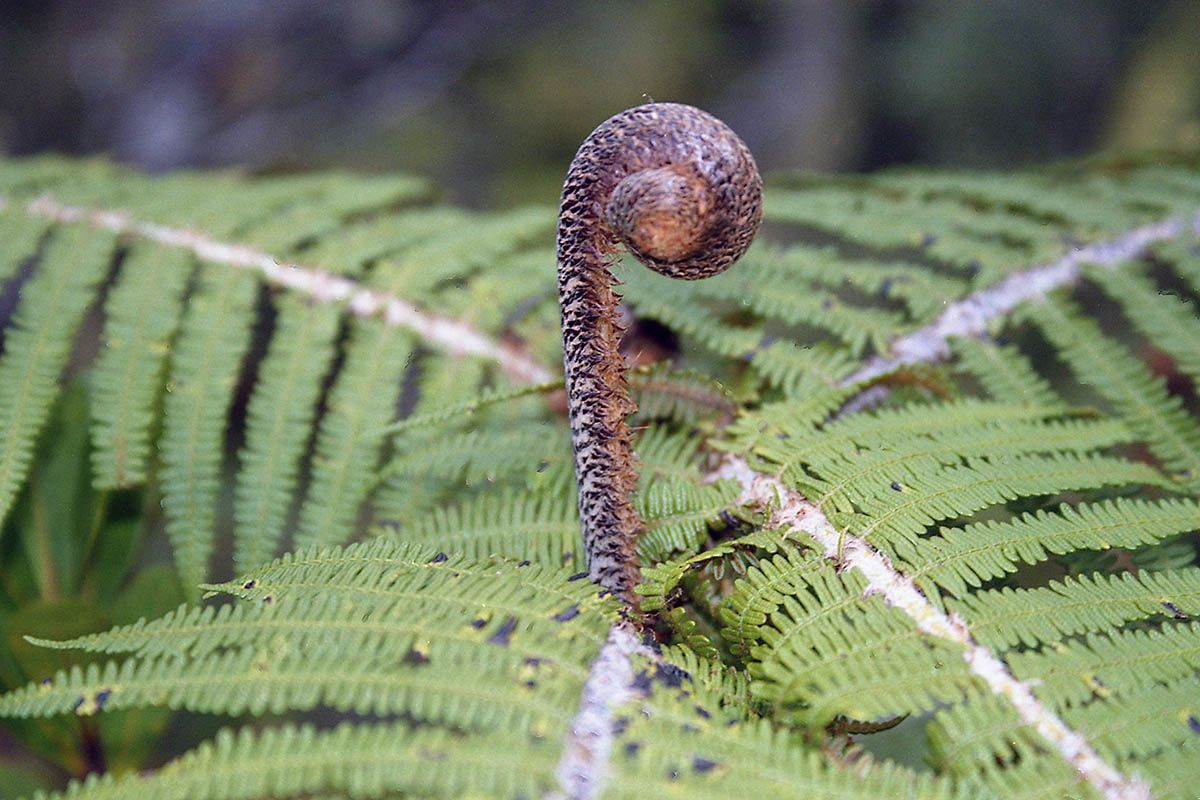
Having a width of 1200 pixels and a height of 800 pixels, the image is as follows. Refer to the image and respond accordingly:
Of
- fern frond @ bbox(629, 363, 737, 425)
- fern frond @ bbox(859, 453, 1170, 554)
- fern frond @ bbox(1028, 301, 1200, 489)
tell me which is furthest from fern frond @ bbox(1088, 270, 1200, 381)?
fern frond @ bbox(629, 363, 737, 425)

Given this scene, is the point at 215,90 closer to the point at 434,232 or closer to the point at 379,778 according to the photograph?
the point at 434,232

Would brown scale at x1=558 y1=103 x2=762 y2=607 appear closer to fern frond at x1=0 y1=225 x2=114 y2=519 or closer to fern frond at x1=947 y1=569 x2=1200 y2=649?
fern frond at x1=947 y1=569 x2=1200 y2=649

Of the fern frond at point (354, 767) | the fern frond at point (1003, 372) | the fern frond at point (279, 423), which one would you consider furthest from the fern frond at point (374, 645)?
the fern frond at point (1003, 372)

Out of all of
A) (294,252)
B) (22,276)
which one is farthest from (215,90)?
(294,252)

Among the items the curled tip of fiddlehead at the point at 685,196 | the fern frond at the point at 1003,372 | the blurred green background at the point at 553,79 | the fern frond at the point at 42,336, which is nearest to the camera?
the curled tip of fiddlehead at the point at 685,196

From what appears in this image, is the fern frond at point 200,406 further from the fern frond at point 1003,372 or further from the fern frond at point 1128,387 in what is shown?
the fern frond at point 1128,387

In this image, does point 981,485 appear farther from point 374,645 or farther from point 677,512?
point 374,645
